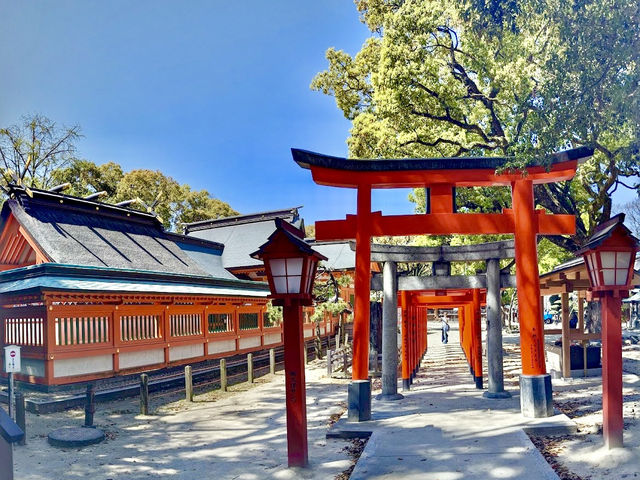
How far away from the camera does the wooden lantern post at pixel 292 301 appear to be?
25.2ft

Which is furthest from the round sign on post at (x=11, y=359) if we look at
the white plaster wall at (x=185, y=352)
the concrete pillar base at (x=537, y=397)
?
the concrete pillar base at (x=537, y=397)

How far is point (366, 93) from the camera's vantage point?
22922mm

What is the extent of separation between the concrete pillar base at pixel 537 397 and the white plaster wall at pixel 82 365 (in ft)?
35.0

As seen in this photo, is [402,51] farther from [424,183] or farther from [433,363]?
[433,363]

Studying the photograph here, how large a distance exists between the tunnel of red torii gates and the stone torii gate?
4.52ft

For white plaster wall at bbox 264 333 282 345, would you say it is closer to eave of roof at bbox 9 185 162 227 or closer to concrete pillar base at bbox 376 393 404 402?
eave of roof at bbox 9 185 162 227

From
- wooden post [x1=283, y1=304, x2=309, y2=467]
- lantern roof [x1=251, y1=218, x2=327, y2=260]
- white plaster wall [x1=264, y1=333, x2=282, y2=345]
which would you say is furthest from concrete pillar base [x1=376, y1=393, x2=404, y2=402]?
white plaster wall [x1=264, y1=333, x2=282, y2=345]

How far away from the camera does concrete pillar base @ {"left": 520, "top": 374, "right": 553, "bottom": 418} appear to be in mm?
10133

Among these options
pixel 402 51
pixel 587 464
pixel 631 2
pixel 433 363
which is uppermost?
pixel 402 51

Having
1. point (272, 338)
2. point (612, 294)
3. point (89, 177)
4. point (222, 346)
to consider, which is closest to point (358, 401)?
point (612, 294)

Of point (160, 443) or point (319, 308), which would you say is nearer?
point (160, 443)

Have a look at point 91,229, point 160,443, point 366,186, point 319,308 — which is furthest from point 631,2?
point 91,229

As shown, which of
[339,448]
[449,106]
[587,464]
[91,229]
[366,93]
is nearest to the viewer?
[587,464]

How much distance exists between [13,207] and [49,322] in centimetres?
575
